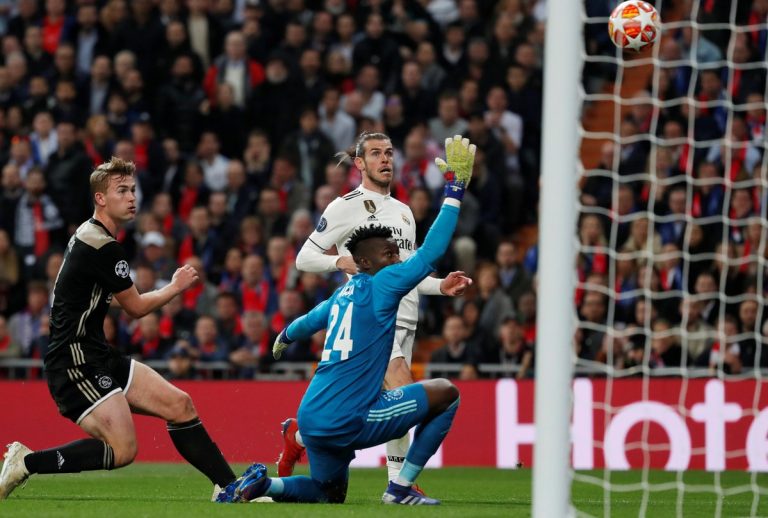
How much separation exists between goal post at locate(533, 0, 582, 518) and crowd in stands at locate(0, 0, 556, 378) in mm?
7147

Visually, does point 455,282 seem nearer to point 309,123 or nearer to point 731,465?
point 731,465

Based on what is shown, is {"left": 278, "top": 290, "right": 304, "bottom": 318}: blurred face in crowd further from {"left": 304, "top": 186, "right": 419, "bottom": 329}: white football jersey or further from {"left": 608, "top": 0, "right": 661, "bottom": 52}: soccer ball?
{"left": 608, "top": 0, "right": 661, "bottom": 52}: soccer ball

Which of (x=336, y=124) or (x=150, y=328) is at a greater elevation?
(x=336, y=124)

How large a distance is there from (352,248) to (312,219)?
7421 mm

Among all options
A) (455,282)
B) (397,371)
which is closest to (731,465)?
(397,371)

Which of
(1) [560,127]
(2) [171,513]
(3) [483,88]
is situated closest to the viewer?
(1) [560,127]

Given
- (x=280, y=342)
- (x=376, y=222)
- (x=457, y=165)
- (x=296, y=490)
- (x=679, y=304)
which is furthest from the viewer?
(x=679, y=304)

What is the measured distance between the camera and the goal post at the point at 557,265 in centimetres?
571

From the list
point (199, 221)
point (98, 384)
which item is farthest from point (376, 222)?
point (199, 221)

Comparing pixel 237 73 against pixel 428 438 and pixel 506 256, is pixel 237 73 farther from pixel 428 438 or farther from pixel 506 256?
pixel 428 438

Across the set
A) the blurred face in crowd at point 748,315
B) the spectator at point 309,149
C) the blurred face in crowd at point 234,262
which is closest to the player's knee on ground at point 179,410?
the blurred face in crowd at point 748,315

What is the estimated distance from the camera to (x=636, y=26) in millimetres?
9305

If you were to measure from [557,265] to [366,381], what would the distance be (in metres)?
1.72

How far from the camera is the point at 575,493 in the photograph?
9023 mm
